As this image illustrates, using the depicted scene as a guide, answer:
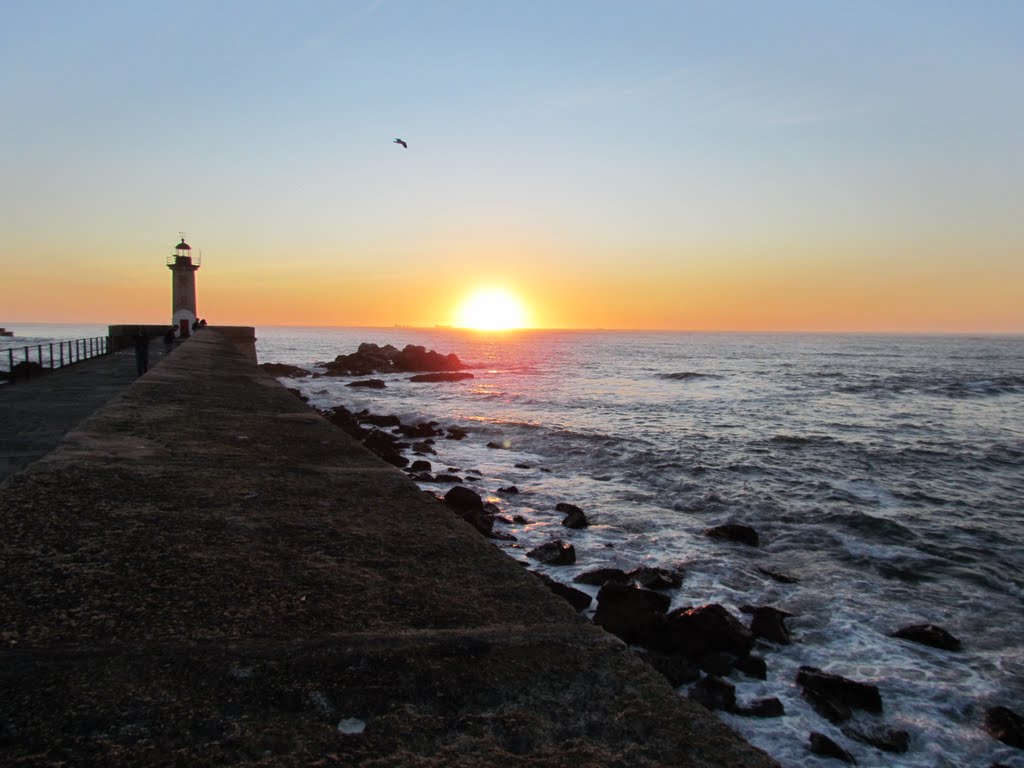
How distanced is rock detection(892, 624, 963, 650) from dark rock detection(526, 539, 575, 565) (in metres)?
3.35

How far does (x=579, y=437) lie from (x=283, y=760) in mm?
16057

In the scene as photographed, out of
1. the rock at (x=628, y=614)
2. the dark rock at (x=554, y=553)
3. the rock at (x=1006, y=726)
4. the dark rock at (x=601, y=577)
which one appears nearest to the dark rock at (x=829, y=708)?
the rock at (x=1006, y=726)

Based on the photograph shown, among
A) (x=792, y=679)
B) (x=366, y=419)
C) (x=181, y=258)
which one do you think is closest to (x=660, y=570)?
(x=792, y=679)

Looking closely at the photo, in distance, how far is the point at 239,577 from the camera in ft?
7.44

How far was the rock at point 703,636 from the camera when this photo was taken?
17.2 feet

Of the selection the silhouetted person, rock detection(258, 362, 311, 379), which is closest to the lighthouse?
rock detection(258, 362, 311, 379)

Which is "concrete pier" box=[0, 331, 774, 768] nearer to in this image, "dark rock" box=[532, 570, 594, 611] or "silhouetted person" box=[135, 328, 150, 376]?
"dark rock" box=[532, 570, 594, 611]

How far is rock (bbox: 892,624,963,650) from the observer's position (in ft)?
18.6

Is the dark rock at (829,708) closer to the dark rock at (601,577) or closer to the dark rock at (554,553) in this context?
the dark rock at (601,577)

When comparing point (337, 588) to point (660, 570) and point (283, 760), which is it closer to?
point (283, 760)

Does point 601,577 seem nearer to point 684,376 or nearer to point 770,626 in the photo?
point 770,626

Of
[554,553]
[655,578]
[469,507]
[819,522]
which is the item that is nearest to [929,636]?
[655,578]

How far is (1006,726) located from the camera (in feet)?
14.4

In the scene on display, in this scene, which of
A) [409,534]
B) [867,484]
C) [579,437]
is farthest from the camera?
[579,437]
